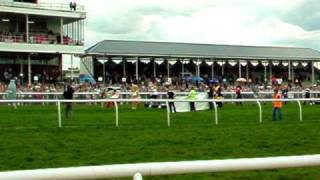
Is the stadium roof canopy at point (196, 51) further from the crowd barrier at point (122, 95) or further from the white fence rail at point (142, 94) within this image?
the white fence rail at point (142, 94)

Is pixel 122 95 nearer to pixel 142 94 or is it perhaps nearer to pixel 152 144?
pixel 142 94

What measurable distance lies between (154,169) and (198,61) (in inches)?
2089

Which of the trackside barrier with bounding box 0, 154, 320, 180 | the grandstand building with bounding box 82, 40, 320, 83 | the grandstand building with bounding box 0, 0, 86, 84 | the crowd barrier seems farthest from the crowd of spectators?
the trackside barrier with bounding box 0, 154, 320, 180

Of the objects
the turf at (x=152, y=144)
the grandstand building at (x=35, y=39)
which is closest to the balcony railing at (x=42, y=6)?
the grandstand building at (x=35, y=39)

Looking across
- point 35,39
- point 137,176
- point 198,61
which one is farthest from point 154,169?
point 198,61

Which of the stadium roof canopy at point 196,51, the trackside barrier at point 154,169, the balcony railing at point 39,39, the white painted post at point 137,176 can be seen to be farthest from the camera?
the stadium roof canopy at point 196,51

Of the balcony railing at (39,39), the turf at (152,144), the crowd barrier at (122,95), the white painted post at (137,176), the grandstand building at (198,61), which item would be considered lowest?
the turf at (152,144)

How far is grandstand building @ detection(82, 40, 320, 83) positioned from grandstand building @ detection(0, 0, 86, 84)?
8.60 feet

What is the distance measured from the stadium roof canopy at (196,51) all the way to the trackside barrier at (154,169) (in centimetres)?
4833

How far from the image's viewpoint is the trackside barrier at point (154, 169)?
366 centimetres

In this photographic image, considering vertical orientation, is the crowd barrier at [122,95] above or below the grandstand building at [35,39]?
below

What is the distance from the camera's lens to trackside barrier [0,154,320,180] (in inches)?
144

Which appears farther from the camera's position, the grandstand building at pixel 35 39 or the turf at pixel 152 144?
the grandstand building at pixel 35 39

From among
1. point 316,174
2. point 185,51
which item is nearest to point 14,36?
point 185,51
